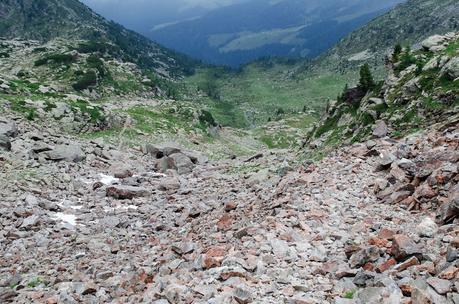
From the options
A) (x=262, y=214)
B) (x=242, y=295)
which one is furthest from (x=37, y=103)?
(x=242, y=295)

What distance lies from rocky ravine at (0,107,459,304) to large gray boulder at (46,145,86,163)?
308 cm

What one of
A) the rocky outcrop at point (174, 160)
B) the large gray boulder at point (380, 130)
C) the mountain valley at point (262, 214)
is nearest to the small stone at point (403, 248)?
the mountain valley at point (262, 214)

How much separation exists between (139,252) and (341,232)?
31.2ft

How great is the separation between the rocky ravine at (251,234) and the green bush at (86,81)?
303 ft

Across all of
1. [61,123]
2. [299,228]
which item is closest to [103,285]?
[299,228]

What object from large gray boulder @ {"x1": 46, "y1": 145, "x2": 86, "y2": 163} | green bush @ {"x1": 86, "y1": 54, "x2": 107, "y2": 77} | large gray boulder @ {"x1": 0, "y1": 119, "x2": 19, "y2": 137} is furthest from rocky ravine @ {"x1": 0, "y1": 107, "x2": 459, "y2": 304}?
green bush @ {"x1": 86, "y1": 54, "x2": 107, "y2": 77}

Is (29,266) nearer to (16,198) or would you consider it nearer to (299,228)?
(16,198)

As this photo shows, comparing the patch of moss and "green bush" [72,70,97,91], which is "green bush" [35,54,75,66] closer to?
"green bush" [72,70,97,91]

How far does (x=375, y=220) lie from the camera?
56.2ft

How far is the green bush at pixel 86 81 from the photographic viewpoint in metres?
122

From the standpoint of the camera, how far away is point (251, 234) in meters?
17.8

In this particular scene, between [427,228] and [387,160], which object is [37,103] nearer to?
[387,160]

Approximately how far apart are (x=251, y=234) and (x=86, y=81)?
385ft

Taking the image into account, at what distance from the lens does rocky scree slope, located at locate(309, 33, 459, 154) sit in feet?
94.2
